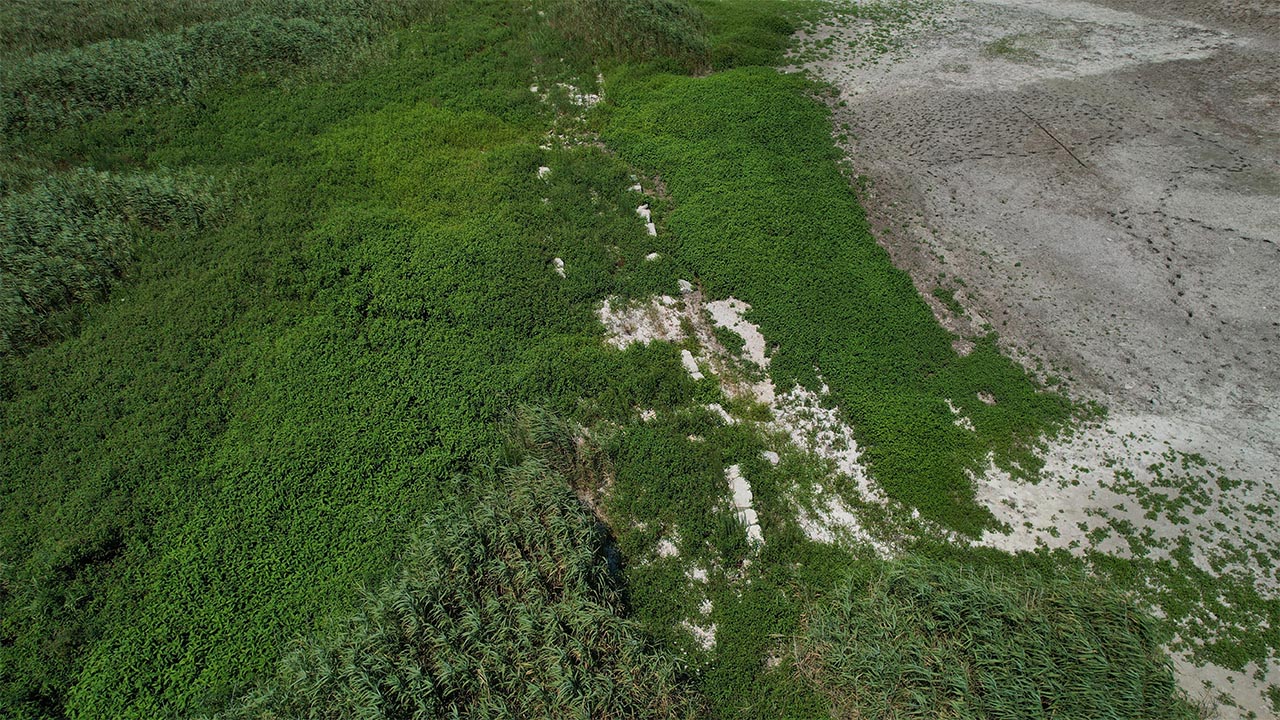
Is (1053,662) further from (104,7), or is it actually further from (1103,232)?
(104,7)

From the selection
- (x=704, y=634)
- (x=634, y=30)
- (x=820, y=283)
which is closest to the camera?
(x=704, y=634)

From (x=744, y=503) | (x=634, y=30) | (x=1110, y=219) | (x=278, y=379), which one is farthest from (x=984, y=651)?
(x=634, y=30)

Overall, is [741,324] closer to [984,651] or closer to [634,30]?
[984,651]

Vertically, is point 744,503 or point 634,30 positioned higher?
point 634,30

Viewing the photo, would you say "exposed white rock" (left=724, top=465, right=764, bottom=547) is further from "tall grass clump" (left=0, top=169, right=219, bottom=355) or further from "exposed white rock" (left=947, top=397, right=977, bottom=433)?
"tall grass clump" (left=0, top=169, right=219, bottom=355)

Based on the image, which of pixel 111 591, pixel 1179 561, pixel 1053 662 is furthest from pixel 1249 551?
pixel 111 591

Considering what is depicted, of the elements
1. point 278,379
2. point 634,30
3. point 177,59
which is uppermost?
point 177,59

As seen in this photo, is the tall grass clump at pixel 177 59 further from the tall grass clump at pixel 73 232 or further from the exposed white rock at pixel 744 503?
the exposed white rock at pixel 744 503
